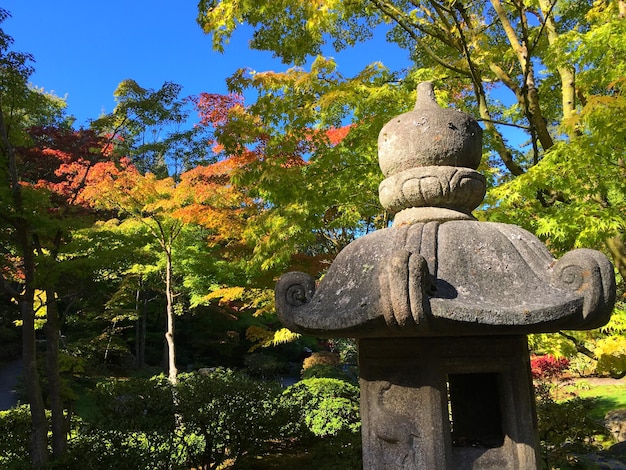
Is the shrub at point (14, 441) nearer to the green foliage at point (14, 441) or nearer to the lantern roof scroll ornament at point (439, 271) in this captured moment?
the green foliage at point (14, 441)

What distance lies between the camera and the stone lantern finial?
2.62 meters

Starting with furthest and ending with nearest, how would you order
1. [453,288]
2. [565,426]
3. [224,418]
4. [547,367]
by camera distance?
1. [547,367]
2. [224,418]
3. [565,426]
4. [453,288]

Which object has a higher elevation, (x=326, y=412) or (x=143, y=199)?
(x=143, y=199)

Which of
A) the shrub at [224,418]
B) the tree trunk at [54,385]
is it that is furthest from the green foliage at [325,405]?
the tree trunk at [54,385]

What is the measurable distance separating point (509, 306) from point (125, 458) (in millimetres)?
5531

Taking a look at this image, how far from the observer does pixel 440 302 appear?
1.92m

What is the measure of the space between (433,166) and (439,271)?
0.78 m

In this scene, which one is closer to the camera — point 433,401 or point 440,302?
point 440,302

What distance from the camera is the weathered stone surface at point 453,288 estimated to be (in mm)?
1888

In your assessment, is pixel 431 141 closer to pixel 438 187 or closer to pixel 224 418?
pixel 438 187

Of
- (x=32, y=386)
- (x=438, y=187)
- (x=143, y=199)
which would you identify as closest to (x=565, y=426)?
(x=438, y=187)

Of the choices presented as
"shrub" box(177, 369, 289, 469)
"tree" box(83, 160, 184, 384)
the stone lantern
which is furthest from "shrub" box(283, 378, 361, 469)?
the stone lantern

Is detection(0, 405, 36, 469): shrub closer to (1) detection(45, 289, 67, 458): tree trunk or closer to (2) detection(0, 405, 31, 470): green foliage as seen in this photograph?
(2) detection(0, 405, 31, 470): green foliage

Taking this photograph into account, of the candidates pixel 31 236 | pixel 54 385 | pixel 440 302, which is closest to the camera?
pixel 440 302
